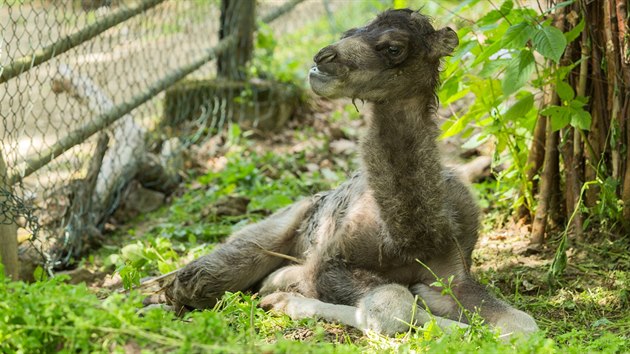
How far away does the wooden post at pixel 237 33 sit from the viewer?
32.9ft

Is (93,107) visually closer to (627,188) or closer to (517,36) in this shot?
(517,36)

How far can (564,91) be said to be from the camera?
561 cm

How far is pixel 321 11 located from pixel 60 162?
7.67 metres

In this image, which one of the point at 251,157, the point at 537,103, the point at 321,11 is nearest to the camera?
the point at 537,103

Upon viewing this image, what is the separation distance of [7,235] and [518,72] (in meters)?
3.60

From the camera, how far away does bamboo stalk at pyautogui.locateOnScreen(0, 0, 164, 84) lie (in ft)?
20.1

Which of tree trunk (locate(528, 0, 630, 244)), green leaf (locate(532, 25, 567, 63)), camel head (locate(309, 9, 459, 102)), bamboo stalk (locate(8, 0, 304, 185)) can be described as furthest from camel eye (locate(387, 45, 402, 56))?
bamboo stalk (locate(8, 0, 304, 185))

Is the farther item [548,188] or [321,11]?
[321,11]

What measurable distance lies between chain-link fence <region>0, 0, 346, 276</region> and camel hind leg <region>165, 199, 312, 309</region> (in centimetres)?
119

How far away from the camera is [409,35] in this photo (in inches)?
197

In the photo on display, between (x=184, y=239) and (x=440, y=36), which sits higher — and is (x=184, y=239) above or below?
below

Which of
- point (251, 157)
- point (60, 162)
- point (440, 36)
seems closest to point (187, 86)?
point (251, 157)

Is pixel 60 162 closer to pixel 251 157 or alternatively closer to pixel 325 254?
pixel 251 157

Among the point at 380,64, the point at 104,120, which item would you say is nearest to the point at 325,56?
the point at 380,64
